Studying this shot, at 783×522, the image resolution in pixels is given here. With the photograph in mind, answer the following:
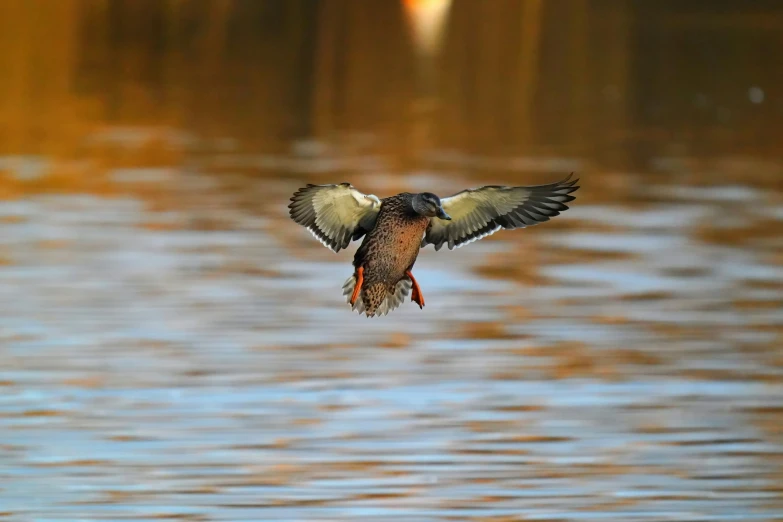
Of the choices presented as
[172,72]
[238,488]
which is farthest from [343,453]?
[172,72]

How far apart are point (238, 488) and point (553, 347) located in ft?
18.2

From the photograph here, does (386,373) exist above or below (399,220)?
above

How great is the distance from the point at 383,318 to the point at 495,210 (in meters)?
10.7

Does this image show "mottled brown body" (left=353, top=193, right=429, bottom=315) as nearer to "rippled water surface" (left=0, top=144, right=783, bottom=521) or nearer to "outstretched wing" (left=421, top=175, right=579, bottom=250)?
"outstretched wing" (left=421, top=175, right=579, bottom=250)

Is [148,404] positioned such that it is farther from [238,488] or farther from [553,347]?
[553,347]

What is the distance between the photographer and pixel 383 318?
19.2m

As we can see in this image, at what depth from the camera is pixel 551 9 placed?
69.8 m

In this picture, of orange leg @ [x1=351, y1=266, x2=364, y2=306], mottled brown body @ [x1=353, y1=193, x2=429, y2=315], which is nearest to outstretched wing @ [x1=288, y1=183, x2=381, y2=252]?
mottled brown body @ [x1=353, y1=193, x2=429, y2=315]

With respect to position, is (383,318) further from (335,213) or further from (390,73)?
(390,73)

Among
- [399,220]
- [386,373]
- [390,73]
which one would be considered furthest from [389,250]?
[390,73]

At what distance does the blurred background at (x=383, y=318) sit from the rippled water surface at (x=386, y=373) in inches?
1.6

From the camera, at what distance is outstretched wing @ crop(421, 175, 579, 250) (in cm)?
843

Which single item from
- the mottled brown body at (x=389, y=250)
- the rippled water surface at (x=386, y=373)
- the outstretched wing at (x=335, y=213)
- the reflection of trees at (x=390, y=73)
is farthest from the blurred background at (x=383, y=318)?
the mottled brown body at (x=389, y=250)

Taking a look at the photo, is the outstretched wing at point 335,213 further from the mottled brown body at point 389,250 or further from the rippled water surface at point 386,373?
the rippled water surface at point 386,373
